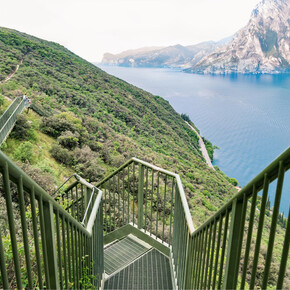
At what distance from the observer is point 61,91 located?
24016mm

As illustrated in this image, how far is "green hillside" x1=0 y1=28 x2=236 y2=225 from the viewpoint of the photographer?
9820 mm

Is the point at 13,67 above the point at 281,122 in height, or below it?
above

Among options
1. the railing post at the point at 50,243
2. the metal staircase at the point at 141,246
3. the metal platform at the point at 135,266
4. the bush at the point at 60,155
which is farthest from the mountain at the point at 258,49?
the railing post at the point at 50,243

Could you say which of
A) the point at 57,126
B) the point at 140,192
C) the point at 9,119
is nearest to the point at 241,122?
the point at 57,126

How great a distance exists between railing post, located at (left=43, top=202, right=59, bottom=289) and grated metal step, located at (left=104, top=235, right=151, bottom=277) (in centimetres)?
225

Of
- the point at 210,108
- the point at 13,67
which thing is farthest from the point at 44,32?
the point at 13,67

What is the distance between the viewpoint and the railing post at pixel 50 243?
45.6 inches

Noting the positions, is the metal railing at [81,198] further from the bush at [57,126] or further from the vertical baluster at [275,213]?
the bush at [57,126]

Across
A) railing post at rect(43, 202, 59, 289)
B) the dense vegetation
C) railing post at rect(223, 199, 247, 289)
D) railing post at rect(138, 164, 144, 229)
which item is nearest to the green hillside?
the dense vegetation

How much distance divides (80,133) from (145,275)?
33.9 feet

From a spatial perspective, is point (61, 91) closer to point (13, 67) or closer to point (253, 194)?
point (13, 67)

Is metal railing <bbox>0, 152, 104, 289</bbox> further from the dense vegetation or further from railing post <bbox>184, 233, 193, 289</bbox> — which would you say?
the dense vegetation

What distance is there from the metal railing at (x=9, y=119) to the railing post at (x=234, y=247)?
8.89 meters

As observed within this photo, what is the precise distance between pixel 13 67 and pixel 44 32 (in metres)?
86.6
